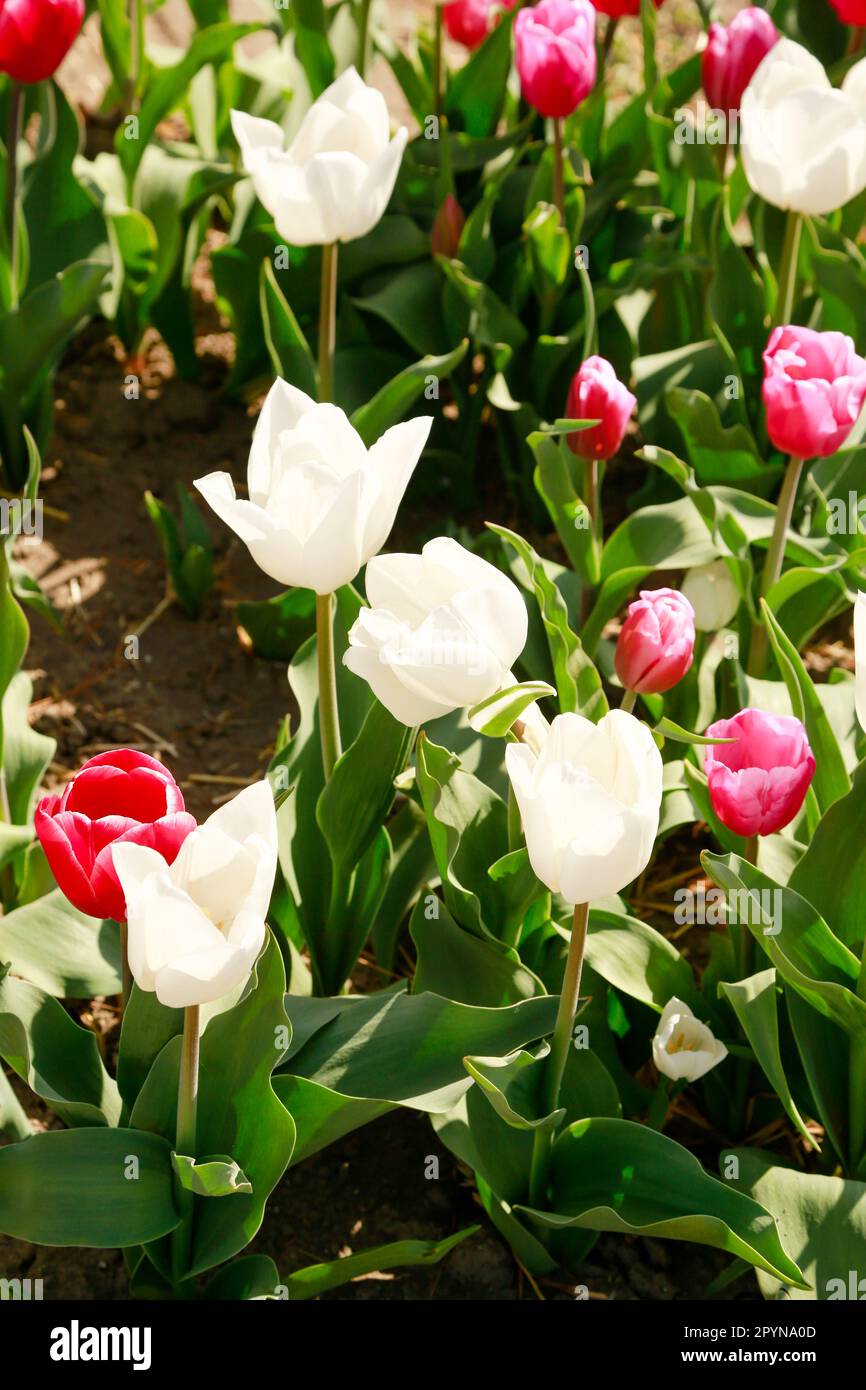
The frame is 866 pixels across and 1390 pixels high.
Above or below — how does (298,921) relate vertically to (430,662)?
below

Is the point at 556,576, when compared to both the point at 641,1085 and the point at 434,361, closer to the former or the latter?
the point at 434,361

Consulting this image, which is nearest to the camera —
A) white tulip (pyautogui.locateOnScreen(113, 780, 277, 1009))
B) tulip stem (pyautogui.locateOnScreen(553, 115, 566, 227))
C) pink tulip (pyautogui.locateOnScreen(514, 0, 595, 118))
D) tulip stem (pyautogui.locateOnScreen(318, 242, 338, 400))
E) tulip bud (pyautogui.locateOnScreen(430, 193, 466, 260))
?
white tulip (pyautogui.locateOnScreen(113, 780, 277, 1009))

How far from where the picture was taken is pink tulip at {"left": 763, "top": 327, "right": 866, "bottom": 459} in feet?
6.17

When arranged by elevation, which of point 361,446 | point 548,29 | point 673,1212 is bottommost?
point 673,1212

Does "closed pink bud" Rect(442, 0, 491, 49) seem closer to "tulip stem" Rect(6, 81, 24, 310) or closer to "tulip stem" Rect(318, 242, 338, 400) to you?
"tulip stem" Rect(6, 81, 24, 310)

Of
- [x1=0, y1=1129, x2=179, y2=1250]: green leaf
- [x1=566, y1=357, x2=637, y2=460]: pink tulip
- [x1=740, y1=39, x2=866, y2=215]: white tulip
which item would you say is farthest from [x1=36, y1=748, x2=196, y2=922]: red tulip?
[x1=740, y1=39, x2=866, y2=215]: white tulip

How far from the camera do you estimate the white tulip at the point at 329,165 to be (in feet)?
7.12

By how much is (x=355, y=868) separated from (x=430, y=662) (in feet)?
1.98

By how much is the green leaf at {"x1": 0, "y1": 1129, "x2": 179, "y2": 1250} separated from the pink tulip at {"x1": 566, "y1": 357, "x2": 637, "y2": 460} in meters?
1.07

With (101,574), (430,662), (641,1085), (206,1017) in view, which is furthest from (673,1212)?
(101,574)

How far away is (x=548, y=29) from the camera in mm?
2502

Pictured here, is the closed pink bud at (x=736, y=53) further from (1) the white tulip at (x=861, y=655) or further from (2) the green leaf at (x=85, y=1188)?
(2) the green leaf at (x=85, y=1188)

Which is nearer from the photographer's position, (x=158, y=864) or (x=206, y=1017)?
(x=158, y=864)

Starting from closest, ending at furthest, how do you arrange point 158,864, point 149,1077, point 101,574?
point 158,864
point 149,1077
point 101,574
